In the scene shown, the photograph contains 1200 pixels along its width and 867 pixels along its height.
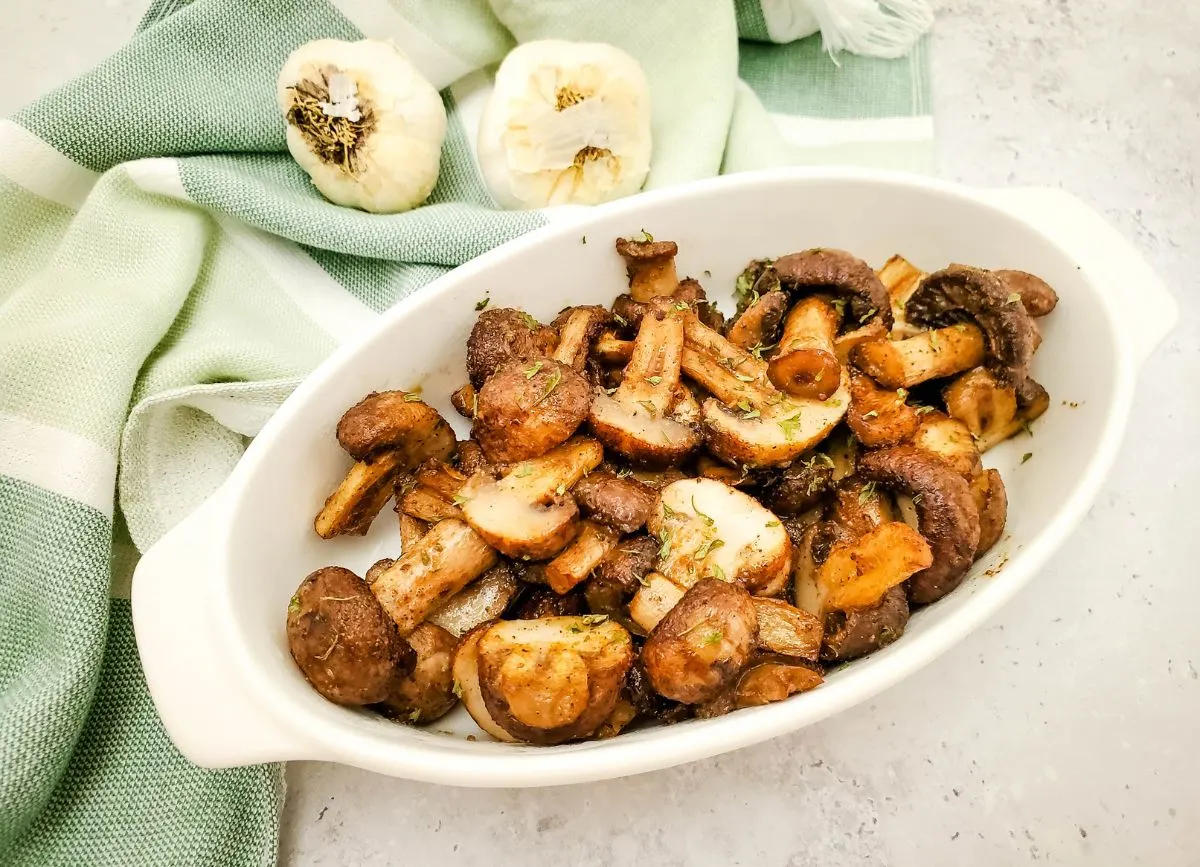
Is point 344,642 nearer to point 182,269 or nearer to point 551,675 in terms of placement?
point 551,675

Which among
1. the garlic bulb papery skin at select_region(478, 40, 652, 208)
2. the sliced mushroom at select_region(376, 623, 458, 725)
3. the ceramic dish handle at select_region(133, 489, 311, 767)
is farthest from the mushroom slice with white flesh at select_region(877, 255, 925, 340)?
the ceramic dish handle at select_region(133, 489, 311, 767)

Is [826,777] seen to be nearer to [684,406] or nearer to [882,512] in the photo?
[882,512]

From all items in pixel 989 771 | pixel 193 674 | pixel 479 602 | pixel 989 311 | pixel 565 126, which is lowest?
pixel 989 771

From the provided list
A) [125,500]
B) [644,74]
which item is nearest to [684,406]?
[644,74]

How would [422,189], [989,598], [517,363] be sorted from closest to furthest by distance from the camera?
1. [989,598]
2. [517,363]
3. [422,189]

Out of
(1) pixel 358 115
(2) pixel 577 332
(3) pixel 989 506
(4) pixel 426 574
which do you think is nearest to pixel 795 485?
(3) pixel 989 506

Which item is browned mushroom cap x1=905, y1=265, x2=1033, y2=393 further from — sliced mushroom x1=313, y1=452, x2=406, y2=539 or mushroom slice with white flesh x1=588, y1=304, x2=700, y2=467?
sliced mushroom x1=313, y1=452, x2=406, y2=539

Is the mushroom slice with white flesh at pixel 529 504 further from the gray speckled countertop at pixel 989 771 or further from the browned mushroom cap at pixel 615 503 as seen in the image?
the gray speckled countertop at pixel 989 771
